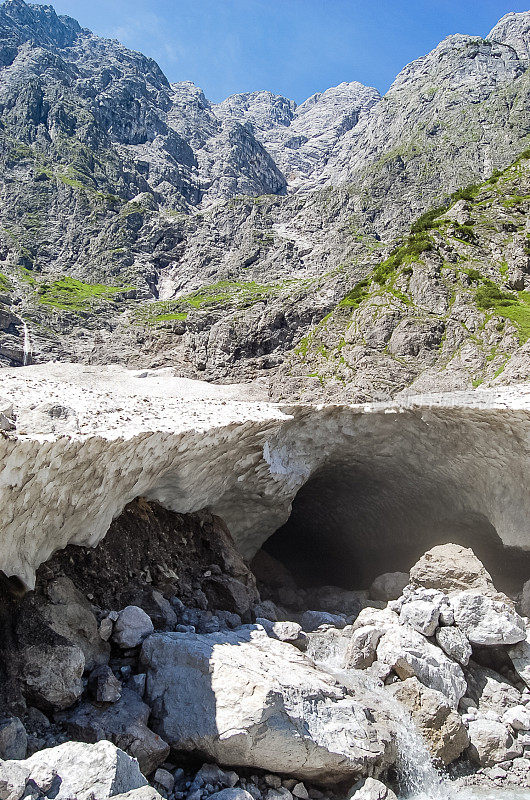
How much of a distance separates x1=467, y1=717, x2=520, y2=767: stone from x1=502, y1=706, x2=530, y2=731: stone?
254mm

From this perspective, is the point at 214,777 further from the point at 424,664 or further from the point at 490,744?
the point at 490,744

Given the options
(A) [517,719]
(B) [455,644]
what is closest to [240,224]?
(B) [455,644]

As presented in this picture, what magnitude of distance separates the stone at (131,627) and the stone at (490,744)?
6.78m

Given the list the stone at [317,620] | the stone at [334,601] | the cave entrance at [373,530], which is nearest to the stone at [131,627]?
the stone at [317,620]

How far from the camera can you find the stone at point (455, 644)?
1121 centimetres

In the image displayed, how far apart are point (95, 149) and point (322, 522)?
325ft

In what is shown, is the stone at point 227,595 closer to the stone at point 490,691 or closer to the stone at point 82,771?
the stone at point 490,691

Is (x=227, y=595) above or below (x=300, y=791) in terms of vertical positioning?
above

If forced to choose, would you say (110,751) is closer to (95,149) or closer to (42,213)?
(42,213)

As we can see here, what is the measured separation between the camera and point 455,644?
444 inches

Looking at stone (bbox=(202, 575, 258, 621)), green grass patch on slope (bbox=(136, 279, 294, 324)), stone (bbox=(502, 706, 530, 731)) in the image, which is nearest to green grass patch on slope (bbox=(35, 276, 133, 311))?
green grass patch on slope (bbox=(136, 279, 294, 324))

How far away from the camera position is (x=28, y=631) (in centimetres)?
797

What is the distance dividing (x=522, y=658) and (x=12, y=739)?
35.0 feet

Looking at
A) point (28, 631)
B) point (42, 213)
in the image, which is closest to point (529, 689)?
point (28, 631)
